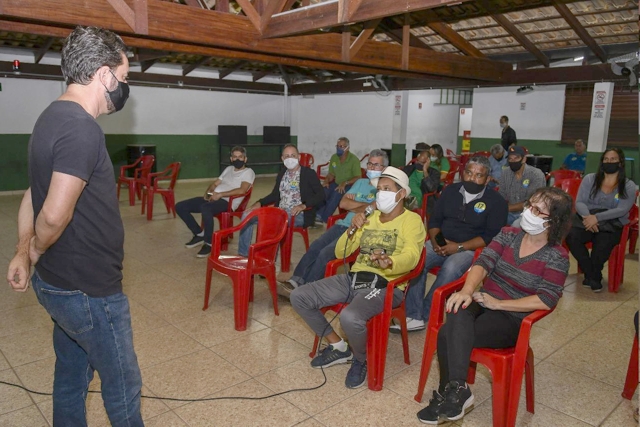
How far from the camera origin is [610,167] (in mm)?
4098

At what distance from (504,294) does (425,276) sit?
927 millimetres

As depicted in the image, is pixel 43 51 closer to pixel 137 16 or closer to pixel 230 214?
pixel 137 16

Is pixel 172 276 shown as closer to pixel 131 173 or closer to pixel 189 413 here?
pixel 189 413

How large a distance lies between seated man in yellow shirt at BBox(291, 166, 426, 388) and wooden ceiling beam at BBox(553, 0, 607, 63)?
5741 millimetres

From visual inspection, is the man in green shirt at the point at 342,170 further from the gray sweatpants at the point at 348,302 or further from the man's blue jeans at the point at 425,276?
the gray sweatpants at the point at 348,302

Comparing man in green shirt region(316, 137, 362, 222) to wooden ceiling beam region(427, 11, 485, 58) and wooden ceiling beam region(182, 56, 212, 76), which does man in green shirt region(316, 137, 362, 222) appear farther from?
wooden ceiling beam region(182, 56, 212, 76)

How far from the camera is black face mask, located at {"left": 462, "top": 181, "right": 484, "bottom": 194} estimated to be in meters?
3.24

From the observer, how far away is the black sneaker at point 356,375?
2.51m

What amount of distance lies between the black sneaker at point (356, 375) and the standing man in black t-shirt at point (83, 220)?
1265 millimetres

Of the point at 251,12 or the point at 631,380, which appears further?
the point at 251,12

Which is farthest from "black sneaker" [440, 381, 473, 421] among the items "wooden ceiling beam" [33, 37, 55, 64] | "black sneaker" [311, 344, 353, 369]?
"wooden ceiling beam" [33, 37, 55, 64]

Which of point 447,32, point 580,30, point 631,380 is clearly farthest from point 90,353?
point 580,30

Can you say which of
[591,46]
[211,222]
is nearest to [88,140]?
[211,222]

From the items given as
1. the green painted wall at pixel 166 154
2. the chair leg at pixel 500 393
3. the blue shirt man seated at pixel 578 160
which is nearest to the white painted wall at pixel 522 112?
the blue shirt man seated at pixel 578 160
